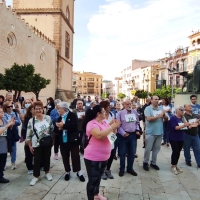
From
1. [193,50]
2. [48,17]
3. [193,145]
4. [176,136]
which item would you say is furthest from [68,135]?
[193,50]

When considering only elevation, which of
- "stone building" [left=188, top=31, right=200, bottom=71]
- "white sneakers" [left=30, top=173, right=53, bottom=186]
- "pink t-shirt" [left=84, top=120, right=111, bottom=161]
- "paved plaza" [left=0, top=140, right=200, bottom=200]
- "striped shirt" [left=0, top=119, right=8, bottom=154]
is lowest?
"paved plaza" [left=0, top=140, right=200, bottom=200]

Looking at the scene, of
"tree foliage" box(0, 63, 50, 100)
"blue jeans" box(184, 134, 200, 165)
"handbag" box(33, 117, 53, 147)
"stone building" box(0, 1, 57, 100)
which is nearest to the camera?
"handbag" box(33, 117, 53, 147)

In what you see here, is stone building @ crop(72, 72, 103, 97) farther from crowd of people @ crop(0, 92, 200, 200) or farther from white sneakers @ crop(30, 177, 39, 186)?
white sneakers @ crop(30, 177, 39, 186)

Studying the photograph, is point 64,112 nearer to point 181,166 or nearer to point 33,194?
point 33,194

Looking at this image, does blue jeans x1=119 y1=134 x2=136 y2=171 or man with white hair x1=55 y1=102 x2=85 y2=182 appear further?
blue jeans x1=119 y1=134 x2=136 y2=171

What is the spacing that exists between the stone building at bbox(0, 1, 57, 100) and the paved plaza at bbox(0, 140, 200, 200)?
14.6 metres

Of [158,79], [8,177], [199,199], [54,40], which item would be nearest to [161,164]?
[199,199]

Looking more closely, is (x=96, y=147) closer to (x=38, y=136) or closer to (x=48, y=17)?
(x=38, y=136)

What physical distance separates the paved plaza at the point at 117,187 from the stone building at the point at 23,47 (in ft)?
47.7

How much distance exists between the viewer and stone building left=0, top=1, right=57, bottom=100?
17438mm

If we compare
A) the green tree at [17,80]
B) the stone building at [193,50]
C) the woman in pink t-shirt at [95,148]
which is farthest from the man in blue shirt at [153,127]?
the stone building at [193,50]

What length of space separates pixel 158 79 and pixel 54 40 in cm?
2994

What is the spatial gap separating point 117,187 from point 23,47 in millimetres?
19982

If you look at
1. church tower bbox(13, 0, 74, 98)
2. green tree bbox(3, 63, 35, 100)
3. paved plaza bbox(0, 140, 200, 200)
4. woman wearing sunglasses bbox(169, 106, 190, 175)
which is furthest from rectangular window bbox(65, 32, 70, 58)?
woman wearing sunglasses bbox(169, 106, 190, 175)
